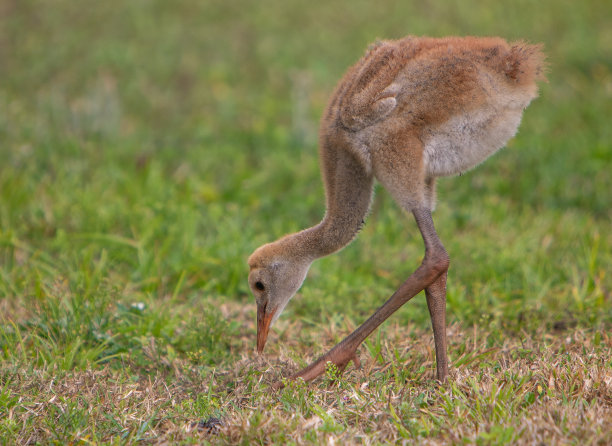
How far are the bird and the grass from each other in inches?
17.2

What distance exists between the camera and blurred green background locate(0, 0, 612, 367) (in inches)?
198

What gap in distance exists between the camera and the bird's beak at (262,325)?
433 cm

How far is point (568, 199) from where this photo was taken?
6.70 m

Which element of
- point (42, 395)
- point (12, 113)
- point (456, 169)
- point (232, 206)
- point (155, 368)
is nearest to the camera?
point (42, 395)

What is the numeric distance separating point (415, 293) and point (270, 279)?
3.01 feet

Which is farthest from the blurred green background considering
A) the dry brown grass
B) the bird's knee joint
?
the bird's knee joint

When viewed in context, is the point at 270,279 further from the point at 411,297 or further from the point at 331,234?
the point at 411,297

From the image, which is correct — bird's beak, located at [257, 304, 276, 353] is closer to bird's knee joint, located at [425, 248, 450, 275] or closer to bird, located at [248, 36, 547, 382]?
bird, located at [248, 36, 547, 382]

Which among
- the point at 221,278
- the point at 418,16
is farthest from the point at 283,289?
the point at 418,16

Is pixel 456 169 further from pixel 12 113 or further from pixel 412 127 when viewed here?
pixel 12 113

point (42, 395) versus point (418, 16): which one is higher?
point (418, 16)

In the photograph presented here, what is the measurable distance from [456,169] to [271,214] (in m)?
2.96

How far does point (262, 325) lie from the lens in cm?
436

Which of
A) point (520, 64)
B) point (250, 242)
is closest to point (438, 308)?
point (520, 64)
